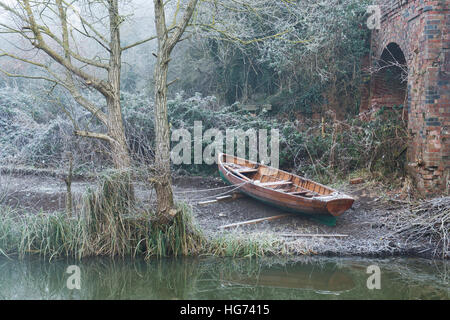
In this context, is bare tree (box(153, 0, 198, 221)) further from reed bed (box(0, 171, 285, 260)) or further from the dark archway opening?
the dark archway opening

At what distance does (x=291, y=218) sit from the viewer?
7441 millimetres

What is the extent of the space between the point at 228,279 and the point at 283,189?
299cm

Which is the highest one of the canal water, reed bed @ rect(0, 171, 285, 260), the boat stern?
the boat stern

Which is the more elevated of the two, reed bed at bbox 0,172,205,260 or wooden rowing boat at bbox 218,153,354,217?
wooden rowing boat at bbox 218,153,354,217

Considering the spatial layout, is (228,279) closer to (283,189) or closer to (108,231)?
(108,231)

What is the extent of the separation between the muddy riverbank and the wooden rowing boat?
0.33 metres

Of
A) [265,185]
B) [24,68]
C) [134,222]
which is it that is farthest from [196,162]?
[24,68]

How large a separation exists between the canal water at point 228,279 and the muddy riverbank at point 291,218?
254 mm

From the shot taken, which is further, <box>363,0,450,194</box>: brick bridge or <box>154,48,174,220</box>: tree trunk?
<box>363,0,450,194</box>: brick bridge

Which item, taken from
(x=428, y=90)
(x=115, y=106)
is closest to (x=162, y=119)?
(x=115, y=106)

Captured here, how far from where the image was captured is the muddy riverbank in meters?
6.17

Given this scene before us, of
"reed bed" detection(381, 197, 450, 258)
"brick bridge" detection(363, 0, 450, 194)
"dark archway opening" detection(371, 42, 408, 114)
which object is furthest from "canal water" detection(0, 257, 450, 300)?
"dark archway opening" detection(371, 42, 408, 114)

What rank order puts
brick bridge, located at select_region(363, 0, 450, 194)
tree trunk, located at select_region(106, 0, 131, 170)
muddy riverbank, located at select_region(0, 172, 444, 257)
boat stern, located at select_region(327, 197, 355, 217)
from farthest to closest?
1. brick bridge, located at select_region(363, 0, 450, 194)
2. boat stern, located at select_region(327, 197, 355, 217)
3. tree trunk, located at select_region(106, 0, 131, 170)
4. muddy riverbank, located at select_region(0, 172, 444, 257)
